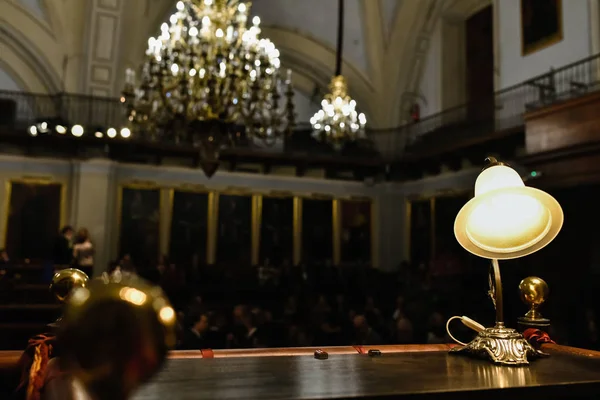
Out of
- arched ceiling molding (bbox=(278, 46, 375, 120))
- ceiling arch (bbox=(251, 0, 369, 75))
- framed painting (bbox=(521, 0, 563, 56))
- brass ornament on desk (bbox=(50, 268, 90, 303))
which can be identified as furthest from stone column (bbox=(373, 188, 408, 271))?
brass ornament on desk (bbox=(50, 268, 90, 303))

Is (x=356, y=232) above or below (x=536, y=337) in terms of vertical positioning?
above

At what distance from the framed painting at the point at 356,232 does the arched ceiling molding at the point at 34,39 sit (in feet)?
31.4

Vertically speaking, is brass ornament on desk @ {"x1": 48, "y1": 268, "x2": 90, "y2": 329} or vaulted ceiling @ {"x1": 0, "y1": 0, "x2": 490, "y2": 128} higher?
vaulted ceiling @ {"x1": 0, "y1": 0, "x2": 490, "y2": 128}

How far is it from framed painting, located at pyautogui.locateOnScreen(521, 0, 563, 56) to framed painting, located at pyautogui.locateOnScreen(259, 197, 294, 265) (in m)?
8.21

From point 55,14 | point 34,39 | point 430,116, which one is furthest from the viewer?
Answer: point 430,116

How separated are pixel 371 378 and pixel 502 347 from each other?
1.80ft

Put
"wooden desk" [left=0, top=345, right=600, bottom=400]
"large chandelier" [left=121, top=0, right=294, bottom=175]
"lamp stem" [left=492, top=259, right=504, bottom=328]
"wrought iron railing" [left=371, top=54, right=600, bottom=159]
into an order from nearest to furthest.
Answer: "wooden desk" [left=0, top=345, right=600, bottom=400], "lamp stem" [left=492, top=259, right=504, bottom=328], "large chandelier" [left=121, top=0, right=294, bottom=175], "wrought iron railing" [left=371, top=54, right=600, bottom=159]

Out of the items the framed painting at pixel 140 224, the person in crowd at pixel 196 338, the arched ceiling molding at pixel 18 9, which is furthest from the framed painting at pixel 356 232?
the person in crowd at pixel 196 338

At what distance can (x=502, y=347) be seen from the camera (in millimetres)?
1812

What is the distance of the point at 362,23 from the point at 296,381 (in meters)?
17.0

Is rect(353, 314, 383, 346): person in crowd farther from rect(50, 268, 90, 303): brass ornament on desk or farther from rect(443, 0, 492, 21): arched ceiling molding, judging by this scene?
rect(443, 0, 492, 21): arched ceiling molding

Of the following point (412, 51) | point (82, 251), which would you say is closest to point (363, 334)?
point (82, 251)

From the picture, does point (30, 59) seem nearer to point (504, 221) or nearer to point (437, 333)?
point (437, 333)

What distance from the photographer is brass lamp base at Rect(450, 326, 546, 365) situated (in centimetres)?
178
